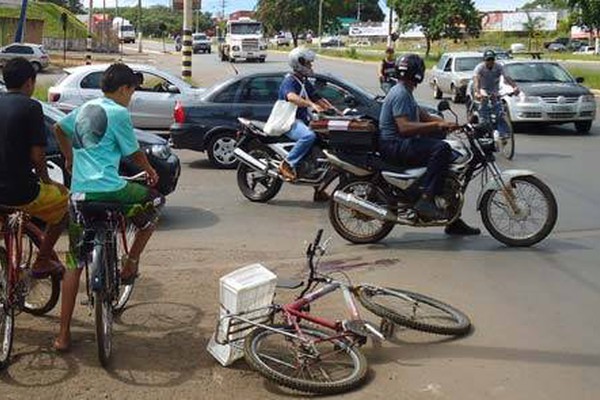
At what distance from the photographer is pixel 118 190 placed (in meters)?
5.07

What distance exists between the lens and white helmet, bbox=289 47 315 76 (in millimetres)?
10422

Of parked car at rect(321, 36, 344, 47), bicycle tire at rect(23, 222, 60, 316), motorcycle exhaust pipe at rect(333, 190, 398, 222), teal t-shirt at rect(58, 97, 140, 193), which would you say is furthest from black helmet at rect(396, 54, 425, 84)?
parked car at rect(321, 36, 344, 47)

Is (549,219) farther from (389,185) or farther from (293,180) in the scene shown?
(293,180)

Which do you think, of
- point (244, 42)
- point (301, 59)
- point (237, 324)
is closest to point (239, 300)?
point (237, 324)

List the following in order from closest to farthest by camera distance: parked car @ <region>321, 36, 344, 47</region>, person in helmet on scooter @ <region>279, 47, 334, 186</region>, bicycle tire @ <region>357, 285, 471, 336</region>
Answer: bicycle tire @ <region>357, 285, 471, 336</region> < person in helmet on scooter @ <region>279, 47, 334, 186</region> < parked car @ <region>321, 36, 344, 47</region>

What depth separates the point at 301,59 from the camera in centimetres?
1043

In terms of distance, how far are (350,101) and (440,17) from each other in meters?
49.6

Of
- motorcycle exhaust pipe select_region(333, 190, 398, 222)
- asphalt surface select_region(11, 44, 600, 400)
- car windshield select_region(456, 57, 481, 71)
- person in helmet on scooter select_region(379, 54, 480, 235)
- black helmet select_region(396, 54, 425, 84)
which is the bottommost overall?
asphalt surface select_region(11, 44, 600, 400)

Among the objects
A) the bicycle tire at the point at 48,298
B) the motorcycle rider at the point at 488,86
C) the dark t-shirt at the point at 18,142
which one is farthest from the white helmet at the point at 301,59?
the dark t-shirt at the point at 18,142

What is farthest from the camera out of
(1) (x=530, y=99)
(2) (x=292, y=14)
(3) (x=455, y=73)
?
(2) (x=292, y=14)

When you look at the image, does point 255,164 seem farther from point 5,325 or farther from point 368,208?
point 5,325

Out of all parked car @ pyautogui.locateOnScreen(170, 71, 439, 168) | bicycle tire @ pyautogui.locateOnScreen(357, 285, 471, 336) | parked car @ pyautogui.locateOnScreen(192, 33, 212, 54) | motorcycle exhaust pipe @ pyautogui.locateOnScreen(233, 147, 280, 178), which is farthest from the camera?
parked car @ pyautogui.locateOnScreen(192, 33, 212, 54)

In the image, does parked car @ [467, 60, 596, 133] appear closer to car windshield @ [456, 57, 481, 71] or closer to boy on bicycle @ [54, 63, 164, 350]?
car windshield @ [456, 57, 481, 71]

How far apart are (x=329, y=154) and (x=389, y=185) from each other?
70 centimetres
